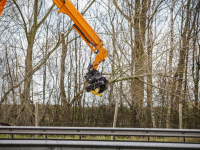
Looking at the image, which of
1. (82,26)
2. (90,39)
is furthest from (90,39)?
Answer: (82,26)

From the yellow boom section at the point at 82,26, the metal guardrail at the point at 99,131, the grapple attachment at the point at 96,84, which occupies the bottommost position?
the metal guardrail at the point at 99,131

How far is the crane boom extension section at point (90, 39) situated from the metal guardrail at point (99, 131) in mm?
1145

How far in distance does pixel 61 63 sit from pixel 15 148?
21.7 feet

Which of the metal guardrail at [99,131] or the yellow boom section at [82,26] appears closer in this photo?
the metal guardrail at [99,131]

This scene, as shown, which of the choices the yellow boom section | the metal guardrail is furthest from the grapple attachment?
the metal guardrail

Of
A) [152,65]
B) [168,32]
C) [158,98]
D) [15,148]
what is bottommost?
[15,148]

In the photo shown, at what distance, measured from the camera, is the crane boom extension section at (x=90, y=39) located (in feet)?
19.8

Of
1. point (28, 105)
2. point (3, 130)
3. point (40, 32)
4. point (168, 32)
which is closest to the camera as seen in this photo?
point (3, 130)

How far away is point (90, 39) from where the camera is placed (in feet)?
21.2

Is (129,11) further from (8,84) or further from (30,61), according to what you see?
(8,84)

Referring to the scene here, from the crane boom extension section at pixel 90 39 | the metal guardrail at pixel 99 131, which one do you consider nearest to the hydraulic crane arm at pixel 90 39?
the crane boom extension section at pixel 90 39

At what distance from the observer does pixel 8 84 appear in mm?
10758

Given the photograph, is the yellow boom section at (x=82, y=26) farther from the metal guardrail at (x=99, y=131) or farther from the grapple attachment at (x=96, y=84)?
the metal guardrail at (x=99, y=131)

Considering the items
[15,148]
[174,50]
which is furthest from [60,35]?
[15,148]
